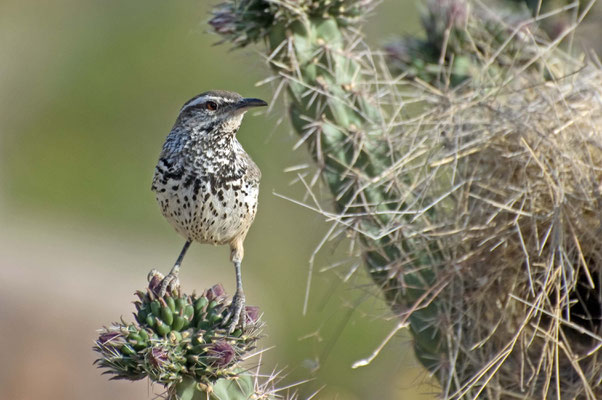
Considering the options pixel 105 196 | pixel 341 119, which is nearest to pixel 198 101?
pixel 341 119

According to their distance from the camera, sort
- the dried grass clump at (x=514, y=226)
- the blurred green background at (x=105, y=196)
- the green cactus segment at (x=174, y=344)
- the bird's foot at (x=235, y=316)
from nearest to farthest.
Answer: the green cactus segment at (x=174, y=344)
the bird's foot at (x=235, y=316)
the dried grass clump at (x=514, y=226)
the blurred green background at (x=105, y=196)

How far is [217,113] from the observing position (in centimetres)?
294

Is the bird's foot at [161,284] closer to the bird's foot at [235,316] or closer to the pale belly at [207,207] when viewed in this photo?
the bird's foot at [235,316]

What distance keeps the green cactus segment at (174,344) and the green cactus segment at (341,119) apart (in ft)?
2.58

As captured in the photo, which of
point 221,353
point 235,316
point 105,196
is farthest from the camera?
point 105,196

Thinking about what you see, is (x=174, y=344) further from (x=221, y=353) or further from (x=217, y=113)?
(x=217, y=113)

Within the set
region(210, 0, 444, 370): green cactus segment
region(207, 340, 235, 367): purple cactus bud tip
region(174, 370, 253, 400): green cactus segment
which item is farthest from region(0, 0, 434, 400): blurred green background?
region(207, 340, 235, 367): purple cactus bud tip

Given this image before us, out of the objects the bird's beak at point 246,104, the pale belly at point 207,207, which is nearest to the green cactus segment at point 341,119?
the bird's beak at point 246,104

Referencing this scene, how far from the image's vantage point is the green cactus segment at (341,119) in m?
2.92

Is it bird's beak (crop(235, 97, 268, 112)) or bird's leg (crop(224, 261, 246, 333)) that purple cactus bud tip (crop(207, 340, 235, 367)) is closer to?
bird's leg (crop(224, 261, 246, 333))

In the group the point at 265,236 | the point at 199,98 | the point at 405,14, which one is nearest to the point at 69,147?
the point at 265,236

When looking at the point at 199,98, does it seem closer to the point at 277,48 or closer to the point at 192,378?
the point at 277,48

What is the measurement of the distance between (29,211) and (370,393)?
13.4 feet

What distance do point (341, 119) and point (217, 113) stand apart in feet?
1.35
